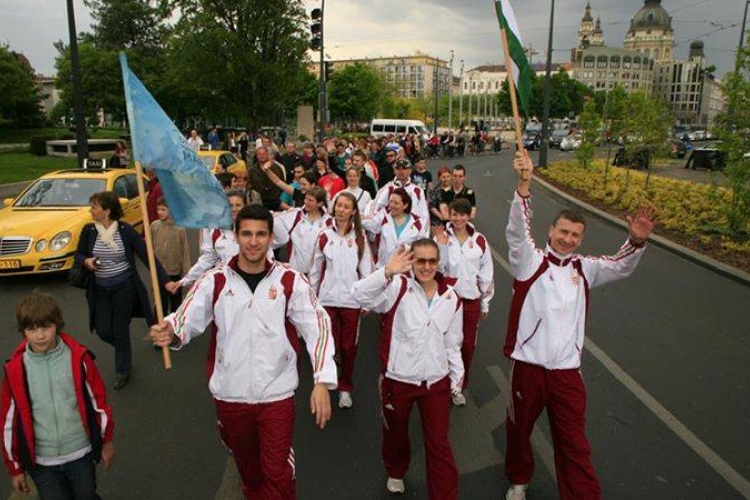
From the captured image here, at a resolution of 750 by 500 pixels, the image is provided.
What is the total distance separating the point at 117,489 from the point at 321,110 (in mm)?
23621

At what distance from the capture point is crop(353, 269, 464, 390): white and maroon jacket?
372cm

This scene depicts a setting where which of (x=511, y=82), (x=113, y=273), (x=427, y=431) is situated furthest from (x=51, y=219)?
(x=511, y=82)

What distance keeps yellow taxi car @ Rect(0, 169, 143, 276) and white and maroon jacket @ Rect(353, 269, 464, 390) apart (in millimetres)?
5411

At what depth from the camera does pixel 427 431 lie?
12.0 ft

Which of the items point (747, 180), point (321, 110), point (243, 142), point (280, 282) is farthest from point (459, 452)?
point (243, 142)

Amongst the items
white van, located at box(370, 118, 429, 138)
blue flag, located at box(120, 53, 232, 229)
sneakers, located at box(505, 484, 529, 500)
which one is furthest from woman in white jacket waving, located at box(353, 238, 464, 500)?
white van, located at box(370, 118, 429, 138)

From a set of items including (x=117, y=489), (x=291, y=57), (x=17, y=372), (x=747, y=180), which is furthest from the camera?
(x=291, y=57)

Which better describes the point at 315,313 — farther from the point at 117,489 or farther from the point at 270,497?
the point at 117,489

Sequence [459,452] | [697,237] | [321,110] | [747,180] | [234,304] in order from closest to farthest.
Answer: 1. [234,304]
2. [459,452]
3. [747,180]
4. [697,237]
5. [321,110]

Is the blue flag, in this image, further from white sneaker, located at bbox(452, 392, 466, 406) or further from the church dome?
the church dome

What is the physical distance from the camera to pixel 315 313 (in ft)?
11.0

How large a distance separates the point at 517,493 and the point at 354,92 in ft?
243

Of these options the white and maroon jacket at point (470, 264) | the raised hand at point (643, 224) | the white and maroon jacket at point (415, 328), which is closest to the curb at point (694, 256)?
the white and maroon jacket at point (470, 264)

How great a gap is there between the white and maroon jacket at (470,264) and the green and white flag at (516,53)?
174 centimetres
